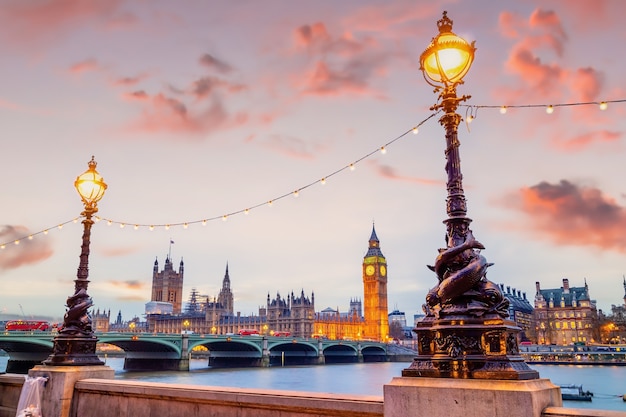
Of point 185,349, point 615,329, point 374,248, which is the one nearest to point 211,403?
point 185,349

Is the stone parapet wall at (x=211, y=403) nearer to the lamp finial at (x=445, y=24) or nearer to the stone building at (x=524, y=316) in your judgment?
the lamp finial at (x=445, y=24)

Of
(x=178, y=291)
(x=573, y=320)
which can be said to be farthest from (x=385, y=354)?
(x=178, y=291)

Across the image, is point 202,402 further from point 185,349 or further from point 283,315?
point 283,315

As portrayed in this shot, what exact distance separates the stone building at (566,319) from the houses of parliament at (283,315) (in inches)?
Answer: 1815

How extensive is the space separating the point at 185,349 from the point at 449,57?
214 feet

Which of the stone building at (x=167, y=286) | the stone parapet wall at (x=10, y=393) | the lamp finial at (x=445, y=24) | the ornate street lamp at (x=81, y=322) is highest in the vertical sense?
the stone building at (x=167, y=286)

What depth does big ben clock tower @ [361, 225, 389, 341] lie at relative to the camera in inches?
6132

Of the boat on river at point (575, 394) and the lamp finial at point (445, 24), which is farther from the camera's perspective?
the boat on river at point (575, 394)

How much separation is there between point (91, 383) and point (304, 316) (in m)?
131

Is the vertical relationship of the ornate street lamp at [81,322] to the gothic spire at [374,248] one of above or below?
below

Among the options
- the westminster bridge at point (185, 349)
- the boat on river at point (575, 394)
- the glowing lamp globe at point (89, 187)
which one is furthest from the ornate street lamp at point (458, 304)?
the westminster bridge at point (185, 349)

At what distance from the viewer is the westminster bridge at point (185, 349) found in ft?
182

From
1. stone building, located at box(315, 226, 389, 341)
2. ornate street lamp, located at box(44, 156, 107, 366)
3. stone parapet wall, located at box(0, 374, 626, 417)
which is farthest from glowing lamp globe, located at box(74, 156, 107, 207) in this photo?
stone building, located at box(315, 226, 389, 341)

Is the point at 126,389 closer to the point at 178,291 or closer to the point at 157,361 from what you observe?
the point at 157,361
